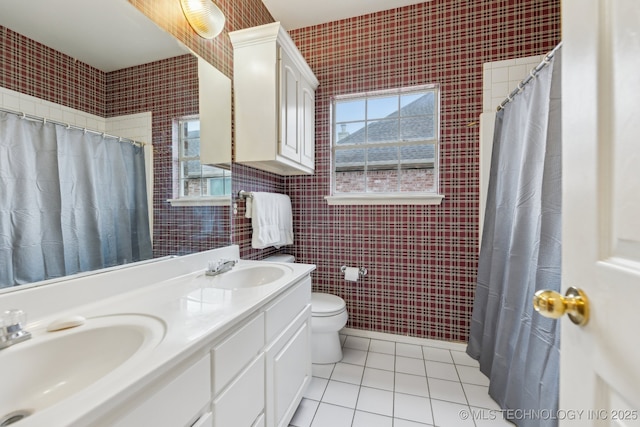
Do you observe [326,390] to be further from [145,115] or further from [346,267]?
[145,115]

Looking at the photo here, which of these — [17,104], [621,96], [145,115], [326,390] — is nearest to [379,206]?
[326,390]

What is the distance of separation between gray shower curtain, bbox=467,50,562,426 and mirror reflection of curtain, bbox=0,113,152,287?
1.77m

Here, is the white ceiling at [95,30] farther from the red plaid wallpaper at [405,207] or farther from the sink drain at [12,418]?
the sink drain at [12,418]

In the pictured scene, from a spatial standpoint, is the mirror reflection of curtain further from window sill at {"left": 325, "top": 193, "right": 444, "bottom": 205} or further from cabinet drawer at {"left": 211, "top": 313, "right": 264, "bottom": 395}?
window sill at {"left": 325, "top": 193, "right": 444, "bottom": 205}

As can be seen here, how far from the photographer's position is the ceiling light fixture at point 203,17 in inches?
55.6

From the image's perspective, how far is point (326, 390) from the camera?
1654 mm

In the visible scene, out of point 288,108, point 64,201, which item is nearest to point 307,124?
A: point 288,108

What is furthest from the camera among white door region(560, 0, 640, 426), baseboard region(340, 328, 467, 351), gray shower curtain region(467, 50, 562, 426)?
baseboard region(340, 328, 467, 351)

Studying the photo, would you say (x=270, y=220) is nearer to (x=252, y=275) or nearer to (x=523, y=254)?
(x=252, y=275)

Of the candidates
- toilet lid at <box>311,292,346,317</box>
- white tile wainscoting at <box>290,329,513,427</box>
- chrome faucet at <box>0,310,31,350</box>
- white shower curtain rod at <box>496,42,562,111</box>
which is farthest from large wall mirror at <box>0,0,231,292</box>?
white shower curtain rod at <box>496,42,562,111</box>

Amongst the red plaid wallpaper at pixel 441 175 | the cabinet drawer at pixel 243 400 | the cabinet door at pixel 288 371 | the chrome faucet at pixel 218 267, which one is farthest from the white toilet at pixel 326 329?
the cabinet drawer at pixel 243 400

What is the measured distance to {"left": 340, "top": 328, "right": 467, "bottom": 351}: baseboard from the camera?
2121 millimetres

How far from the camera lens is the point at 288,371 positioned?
51.2 inches

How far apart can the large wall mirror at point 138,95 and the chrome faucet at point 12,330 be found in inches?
5.5
